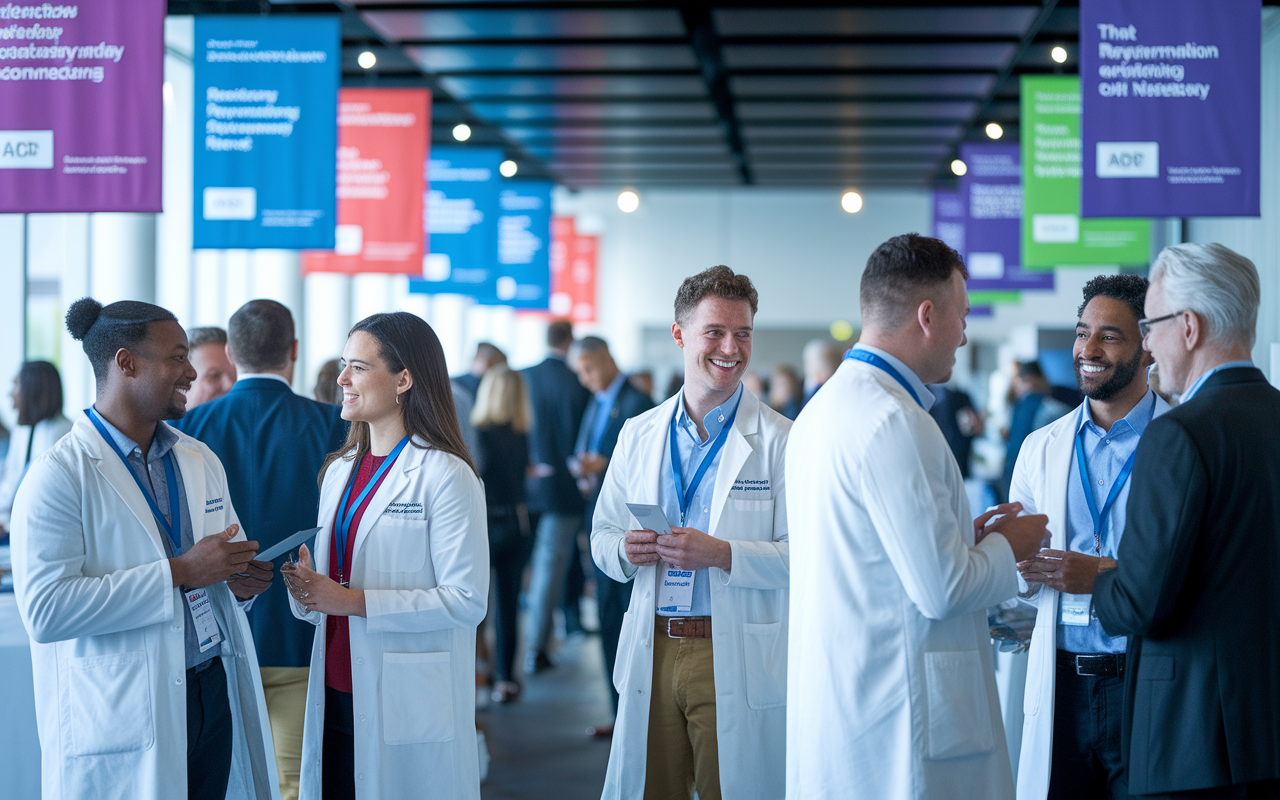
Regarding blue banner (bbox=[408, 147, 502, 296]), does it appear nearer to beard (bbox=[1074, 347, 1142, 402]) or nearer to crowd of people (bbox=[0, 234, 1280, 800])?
crowd of people (bbox=[0, 234, 1280, 800])

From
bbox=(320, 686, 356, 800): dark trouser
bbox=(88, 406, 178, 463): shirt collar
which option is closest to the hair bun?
bbox=(88, 406, 178, 463): shirt collar

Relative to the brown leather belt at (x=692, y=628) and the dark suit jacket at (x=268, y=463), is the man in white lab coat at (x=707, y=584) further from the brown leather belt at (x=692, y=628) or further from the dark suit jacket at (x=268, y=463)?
the dark suit jacket at (x=268, y=463)

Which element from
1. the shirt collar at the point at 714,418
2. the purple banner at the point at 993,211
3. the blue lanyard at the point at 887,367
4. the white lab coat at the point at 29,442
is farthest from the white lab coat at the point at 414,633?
the purple banner at the point at 993,211

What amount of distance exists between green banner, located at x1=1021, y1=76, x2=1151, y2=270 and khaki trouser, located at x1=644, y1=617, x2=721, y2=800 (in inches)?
199

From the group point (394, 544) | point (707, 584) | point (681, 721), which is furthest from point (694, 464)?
point (394, 544)

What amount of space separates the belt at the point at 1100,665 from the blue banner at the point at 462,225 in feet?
22.4

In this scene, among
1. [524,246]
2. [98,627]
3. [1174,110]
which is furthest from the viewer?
[524,246]

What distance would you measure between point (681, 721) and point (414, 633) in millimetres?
763

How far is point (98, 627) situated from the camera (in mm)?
2297

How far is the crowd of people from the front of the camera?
2018mm

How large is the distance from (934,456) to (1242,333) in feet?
2.32

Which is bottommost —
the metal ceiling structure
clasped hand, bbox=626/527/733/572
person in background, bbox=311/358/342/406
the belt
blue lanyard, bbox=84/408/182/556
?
the belt

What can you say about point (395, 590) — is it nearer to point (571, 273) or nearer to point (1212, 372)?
point (1212, 372)

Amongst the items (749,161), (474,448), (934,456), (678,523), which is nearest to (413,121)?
(474,448)
